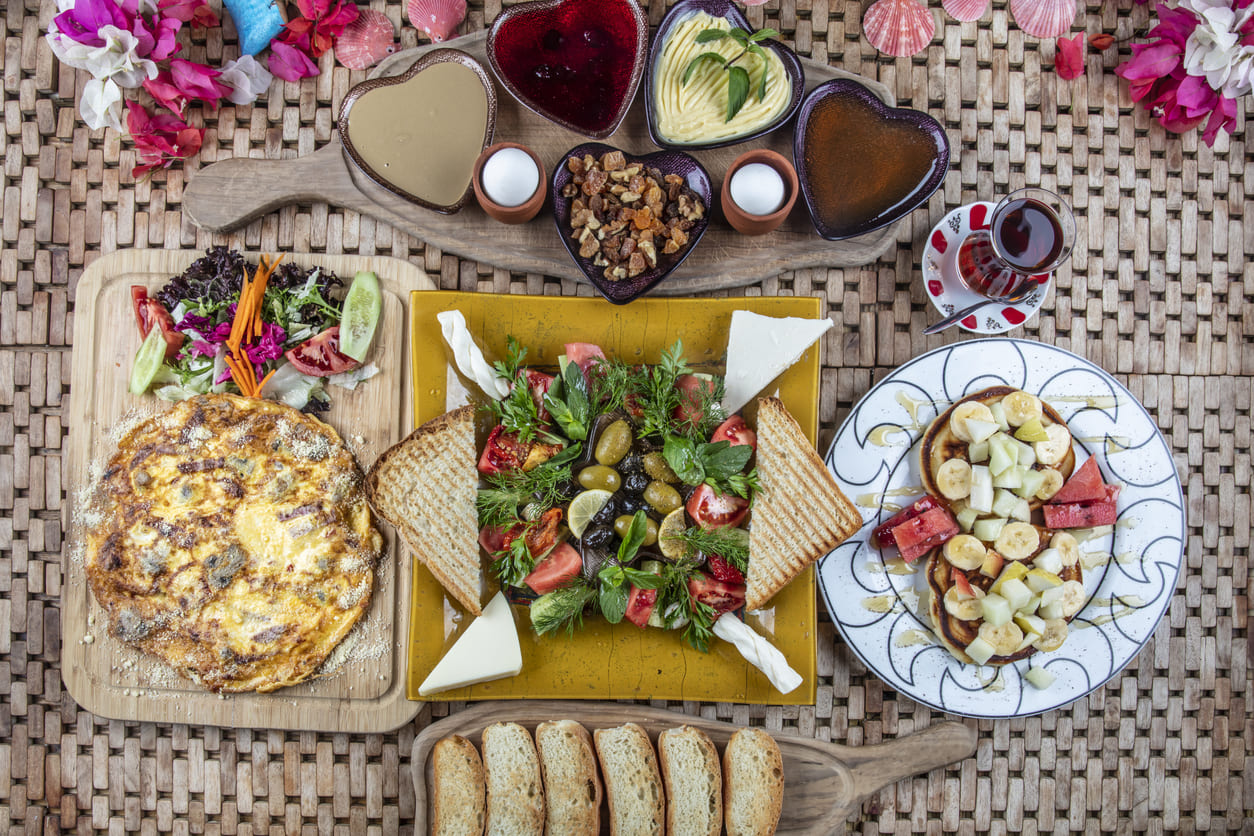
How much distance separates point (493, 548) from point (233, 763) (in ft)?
4.29

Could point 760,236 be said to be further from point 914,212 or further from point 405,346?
point 405,346

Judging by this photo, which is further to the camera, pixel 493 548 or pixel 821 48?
pixel 821 48

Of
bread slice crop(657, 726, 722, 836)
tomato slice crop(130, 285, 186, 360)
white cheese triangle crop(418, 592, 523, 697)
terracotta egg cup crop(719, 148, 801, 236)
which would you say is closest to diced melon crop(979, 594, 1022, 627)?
bread slice crop(657, 726, 722, 836)

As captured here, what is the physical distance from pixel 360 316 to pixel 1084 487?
8.36ft

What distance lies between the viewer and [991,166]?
105 inches

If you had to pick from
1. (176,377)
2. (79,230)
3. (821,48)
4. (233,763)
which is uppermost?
(821,48)

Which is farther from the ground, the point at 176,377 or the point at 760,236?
the point at 760,236

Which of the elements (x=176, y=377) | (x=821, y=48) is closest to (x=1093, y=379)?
(x=821, y=48)

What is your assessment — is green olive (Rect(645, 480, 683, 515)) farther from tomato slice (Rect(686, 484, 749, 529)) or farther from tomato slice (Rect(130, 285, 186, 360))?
tomato slice (Rect(130, 285, 186, 360))

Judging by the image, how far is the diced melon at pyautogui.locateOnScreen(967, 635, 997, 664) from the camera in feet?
7.86

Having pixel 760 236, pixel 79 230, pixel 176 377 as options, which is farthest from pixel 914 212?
pixel 79 230

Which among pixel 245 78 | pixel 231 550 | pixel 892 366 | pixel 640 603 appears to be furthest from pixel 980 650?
pixel 245 78

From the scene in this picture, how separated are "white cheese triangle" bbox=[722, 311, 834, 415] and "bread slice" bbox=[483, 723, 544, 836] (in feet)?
4.38

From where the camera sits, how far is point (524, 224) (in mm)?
2535
